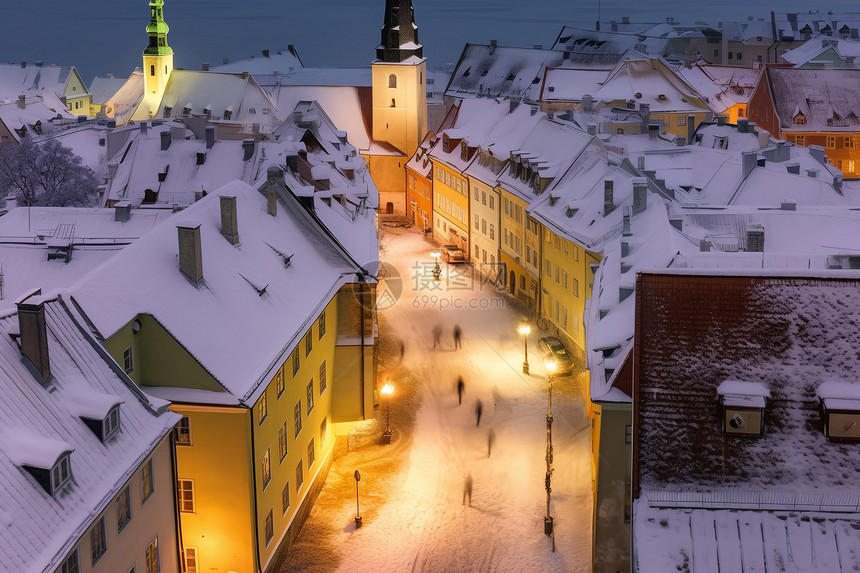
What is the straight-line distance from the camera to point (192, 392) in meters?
29.2

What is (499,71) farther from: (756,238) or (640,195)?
(756,238)

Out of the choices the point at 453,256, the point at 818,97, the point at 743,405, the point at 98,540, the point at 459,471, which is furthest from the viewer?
the point at 818,97

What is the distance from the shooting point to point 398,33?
299 feet

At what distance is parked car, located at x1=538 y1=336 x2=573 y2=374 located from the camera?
48.5m

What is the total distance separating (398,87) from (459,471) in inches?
2255

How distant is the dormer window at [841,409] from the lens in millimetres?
23016

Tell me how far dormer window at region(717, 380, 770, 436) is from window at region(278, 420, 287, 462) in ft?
47.2

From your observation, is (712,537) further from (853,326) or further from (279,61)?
(279,61)

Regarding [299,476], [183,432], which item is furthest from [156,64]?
[183,432]

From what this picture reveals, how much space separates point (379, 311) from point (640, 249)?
2379cm

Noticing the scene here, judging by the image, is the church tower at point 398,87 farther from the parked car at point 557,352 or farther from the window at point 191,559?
the window at point 191,559

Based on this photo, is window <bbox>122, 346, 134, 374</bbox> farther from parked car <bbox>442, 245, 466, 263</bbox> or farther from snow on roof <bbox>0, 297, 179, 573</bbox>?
parked car <bbox>442, 245, 466, 263</bbox>

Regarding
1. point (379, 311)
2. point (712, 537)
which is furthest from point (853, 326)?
point (379, 311)

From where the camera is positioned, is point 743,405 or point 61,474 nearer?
point 61,474
